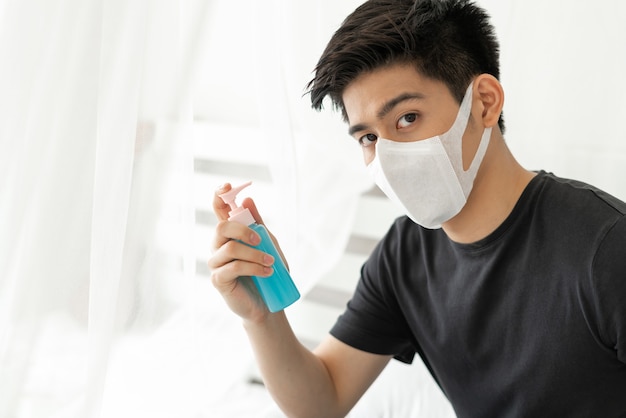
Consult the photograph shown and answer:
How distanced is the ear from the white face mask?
18 millimetres

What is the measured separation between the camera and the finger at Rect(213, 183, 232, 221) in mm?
952

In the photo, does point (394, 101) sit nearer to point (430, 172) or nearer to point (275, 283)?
point (430, 172)

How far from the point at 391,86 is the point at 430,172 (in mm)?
145

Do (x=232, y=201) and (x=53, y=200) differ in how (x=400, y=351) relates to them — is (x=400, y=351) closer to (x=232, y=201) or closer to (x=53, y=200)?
(x=232, y=201)

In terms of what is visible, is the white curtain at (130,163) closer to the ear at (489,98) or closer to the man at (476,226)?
the man at (476,226)

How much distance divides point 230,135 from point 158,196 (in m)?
0.80

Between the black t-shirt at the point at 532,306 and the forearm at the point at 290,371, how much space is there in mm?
202

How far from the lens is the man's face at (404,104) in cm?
102

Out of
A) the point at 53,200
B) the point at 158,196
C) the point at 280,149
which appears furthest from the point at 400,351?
the point at 53,200

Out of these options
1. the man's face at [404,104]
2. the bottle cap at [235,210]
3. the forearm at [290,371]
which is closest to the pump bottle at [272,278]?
the bottle cap at [235,210]

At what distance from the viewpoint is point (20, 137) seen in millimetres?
773

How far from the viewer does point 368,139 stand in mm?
1081

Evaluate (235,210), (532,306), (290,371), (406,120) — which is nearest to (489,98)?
(406,120)

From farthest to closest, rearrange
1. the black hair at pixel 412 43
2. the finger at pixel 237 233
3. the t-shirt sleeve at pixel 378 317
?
the t-shirt sleeve at pixel 378 317 → the black hair at pixel 412 43 → the finger at pixel 237 233
